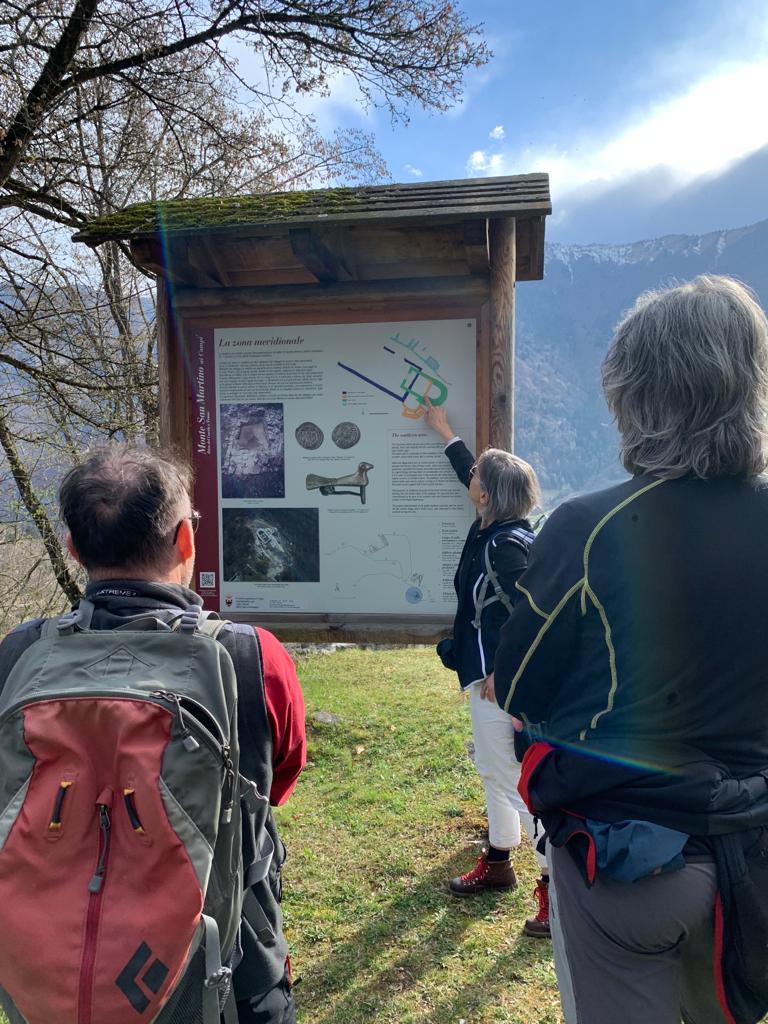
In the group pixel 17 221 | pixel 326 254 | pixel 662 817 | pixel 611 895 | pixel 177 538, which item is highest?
pixel 17 221

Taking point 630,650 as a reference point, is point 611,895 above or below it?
below

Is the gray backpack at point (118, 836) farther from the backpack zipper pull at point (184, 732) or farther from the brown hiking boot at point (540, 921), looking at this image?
the brown hiking boot at point (540, 921)

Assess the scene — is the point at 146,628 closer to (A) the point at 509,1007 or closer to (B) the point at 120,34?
(A) the point at 509,1007

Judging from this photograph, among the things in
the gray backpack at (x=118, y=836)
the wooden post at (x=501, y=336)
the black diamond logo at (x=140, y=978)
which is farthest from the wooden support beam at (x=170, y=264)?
Answer: the black diamond logo at (x=140, y=978)

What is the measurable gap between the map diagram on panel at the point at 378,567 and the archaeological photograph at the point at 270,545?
0.41 feet

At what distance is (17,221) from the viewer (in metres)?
7.34

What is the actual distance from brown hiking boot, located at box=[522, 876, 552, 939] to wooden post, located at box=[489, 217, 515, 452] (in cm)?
198

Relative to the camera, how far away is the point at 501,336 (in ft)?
10.8

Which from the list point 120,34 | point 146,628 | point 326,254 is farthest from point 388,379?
point 120,34

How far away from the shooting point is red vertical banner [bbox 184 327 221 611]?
3.65 metres

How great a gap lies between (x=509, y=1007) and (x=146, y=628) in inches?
93.7

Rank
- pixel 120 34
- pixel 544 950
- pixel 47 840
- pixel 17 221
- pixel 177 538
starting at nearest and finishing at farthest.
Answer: pixel 47 840 < pixel 177 538 < pixel 544 950 < pixel 120 34 < pixel 17 221

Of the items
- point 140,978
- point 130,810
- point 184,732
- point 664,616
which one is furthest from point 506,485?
point 140,978

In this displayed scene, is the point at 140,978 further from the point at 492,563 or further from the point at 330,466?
the point at 330,466
